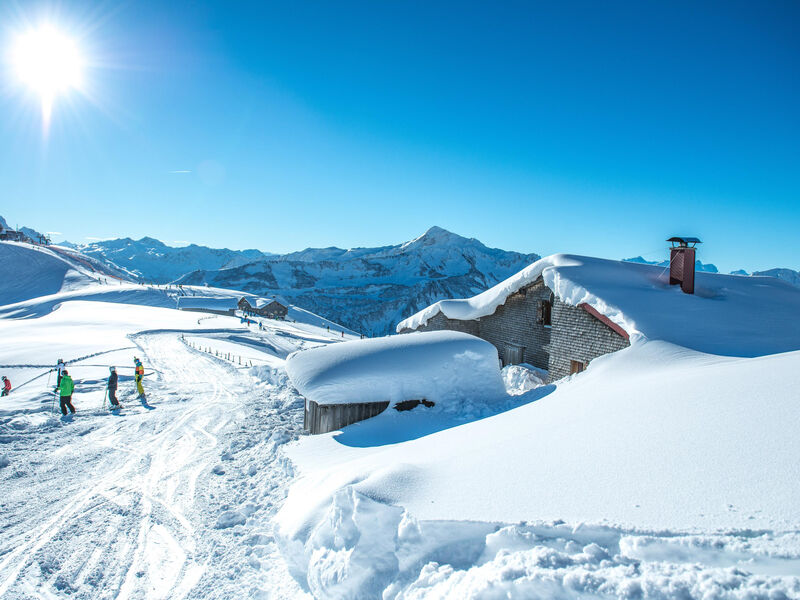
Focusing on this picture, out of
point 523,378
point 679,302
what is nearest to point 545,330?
point 523,378

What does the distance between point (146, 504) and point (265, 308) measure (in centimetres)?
6171

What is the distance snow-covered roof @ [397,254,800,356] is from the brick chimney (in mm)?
381

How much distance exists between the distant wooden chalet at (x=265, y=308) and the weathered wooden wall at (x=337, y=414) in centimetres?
5794

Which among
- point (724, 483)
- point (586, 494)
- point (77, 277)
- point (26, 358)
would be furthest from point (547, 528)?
point (77, 277)

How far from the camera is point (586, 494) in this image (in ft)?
11.4

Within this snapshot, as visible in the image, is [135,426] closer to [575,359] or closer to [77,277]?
[575,359]

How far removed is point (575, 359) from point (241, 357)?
66.0 feet

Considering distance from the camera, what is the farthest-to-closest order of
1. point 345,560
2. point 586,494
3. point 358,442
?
1. point 358,442
2. point 345,560
3. point 586,494

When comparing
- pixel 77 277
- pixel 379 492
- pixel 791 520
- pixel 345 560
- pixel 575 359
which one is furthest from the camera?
pixel 77 277

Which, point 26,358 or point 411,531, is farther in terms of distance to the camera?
point 26,358

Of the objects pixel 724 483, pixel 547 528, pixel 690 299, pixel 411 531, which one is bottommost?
pixel 411 531

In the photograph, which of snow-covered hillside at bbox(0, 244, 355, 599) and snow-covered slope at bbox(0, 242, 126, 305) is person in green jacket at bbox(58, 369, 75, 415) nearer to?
snow-covered hillside at bbox(0, 244, 355, 599)

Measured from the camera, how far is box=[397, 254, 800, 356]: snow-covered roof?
1048 cm

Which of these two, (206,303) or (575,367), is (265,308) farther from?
(575,367)
